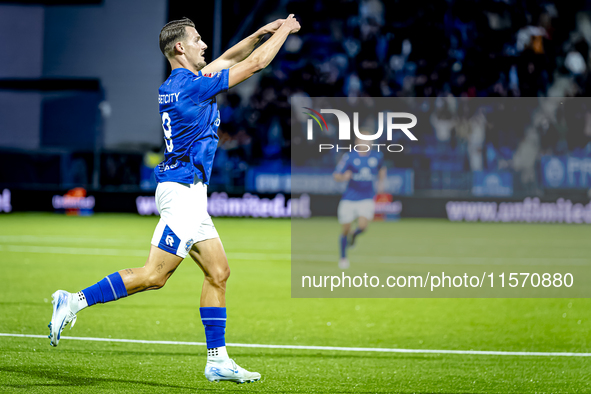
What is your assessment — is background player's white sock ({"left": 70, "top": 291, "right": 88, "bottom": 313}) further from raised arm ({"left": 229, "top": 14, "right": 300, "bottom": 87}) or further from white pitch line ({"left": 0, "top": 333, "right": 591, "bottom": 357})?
white pitch line ({"left": 0, "top": 333, "right": 591, "bottom": 357})

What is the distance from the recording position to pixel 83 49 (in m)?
32.6

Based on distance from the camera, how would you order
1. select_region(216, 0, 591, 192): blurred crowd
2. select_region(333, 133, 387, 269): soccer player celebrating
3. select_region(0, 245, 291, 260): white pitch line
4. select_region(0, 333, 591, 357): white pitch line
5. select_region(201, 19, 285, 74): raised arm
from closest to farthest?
select_region(201, 19, 285, 74): raised arm, select_region(0, 333, 591, 357): white pitch line, select_region(333, 133, 387, 269): soccer player celebrating, select_region(0, 245, 291, 260): white pitch line, select_region(216, 0, 591, 192): blurred crowd

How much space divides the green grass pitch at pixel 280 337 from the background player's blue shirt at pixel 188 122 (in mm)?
1362

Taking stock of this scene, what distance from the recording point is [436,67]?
29766 millimetres

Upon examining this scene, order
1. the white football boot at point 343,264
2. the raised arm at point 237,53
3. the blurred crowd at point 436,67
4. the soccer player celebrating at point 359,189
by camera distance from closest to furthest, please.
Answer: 1. the raised arm at point 237,53
2. the white football boot at point 343,264
3. the soccer player celebrating at point 359,189
4. the blurred crowd at point 436,67

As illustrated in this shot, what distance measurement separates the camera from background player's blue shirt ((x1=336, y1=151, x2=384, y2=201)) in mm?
12789

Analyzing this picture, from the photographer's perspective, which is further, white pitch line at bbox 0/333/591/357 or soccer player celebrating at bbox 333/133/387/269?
soccer player celebrating at bbox 333/133/387/269

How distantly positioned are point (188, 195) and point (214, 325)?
0.85m

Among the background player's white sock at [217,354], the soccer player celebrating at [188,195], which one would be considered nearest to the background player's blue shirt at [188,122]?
the soccer player celebrating at [188,195]

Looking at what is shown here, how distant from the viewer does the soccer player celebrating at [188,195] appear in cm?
472

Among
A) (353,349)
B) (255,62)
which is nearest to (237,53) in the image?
(255,62)

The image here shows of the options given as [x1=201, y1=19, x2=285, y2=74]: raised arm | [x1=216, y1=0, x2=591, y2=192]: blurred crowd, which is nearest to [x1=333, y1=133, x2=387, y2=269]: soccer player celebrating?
[x1=201, y1=19, x2=285, y2=74]: raised arm

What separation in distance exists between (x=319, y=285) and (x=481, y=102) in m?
19.1

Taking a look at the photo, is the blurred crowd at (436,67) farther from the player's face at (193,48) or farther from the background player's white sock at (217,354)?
the background player's white sock at (217,354)
